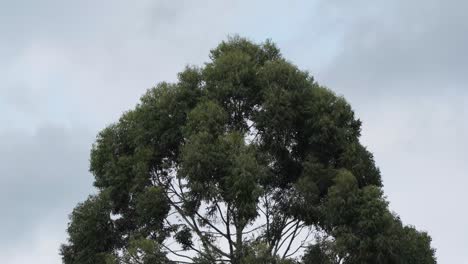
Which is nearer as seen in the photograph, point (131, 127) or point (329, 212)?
point (329, 212)

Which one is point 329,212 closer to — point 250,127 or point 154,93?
point 250,127

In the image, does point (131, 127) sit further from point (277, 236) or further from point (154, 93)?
point (277, 236)

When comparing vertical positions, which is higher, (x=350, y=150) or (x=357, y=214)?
(x=350, y=150)

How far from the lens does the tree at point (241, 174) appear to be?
62.2 ft

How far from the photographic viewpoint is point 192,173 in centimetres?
1925

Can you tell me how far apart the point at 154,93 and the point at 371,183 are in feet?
20.1

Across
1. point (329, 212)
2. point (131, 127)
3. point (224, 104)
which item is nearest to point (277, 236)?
point (329, 212)

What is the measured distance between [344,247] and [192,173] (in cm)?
391

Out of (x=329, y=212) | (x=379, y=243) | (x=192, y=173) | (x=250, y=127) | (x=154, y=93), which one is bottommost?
(x=379, y=243)

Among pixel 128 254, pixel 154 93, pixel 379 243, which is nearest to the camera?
pixel 379 243

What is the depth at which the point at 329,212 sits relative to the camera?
760 inches

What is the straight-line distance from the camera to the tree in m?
19.0

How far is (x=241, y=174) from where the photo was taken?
18.7 metres

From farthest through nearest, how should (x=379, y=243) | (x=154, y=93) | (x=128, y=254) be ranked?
(x=154, y=93) → (x=128, y=254) → (x=379, y=243)
